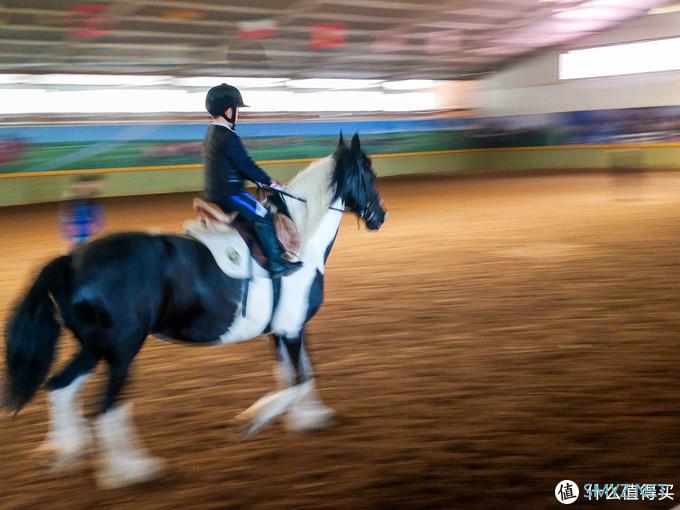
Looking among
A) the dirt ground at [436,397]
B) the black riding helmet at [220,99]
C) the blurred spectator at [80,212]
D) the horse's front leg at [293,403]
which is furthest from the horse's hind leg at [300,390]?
the blurred spectator at [80,212]

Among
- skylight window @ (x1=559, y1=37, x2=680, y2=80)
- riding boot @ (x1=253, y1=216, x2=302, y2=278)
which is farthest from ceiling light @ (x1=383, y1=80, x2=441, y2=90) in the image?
riding boot @ (x1=253, y1=216, x2=302, y2=278)

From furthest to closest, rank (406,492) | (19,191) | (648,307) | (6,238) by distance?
(19,191), (6,238), (648,307), (406,492)

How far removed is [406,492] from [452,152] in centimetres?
2245

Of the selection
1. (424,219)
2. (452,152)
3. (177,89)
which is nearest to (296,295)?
(424,219)

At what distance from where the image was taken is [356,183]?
145 inches

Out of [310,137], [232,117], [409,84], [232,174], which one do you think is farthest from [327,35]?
[232,174]

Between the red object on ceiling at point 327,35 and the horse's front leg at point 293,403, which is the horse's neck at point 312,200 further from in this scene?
the red object on ceiling at point 327,35

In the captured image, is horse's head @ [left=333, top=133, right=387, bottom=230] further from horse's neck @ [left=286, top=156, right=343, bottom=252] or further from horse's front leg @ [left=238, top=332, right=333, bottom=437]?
horse's front leg @ [left=238, top=332, right=333, bottom=437]

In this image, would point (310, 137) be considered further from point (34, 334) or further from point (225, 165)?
point (34, 334)

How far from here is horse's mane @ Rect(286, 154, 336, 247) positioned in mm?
3514

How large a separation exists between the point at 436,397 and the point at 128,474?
1842 mm

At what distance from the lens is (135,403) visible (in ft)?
12.9

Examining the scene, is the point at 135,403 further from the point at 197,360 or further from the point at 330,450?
the point at 330,450

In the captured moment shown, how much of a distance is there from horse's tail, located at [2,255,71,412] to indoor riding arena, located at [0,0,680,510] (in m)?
0.01
